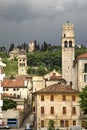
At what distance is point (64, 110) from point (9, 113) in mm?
15031

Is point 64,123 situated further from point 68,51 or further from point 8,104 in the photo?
point 68,51

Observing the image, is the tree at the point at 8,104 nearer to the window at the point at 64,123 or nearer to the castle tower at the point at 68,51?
the castle tower at the point at 68,51

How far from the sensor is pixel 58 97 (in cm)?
10981

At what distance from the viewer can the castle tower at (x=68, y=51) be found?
161 m

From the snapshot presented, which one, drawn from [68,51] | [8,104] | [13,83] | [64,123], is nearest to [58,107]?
[64,123]

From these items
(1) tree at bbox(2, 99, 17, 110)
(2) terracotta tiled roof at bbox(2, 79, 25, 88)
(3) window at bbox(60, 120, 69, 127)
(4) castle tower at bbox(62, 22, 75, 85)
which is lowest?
(3) window at bbox(60, 120, 69, 127)

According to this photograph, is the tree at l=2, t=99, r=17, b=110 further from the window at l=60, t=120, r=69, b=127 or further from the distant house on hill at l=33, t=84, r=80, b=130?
the window at l=60, t=120, r=69, b=127

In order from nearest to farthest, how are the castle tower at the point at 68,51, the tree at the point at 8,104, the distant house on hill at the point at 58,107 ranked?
the distant house on hill at the point at 58,107 → the tree at the point at 8,104 → the castle tower at the point at 68,51

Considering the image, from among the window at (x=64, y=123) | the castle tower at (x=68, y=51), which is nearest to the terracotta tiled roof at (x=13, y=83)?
the castle tower at (x=68, y=51)

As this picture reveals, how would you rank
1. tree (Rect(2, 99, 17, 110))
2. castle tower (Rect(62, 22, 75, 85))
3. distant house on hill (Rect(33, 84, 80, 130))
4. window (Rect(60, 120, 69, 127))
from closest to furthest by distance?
window (Rect(60, 120, 69, 127)) < distant house on hill (Rect(33, 84, 80, 130)) < tree (Rect(2, 99, 17, 110)) < castle tower (Rect(62, 22, 75, 85))

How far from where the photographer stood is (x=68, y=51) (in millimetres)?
164625

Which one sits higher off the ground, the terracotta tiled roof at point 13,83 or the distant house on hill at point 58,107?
the terracotta tiled roof at point 13,83

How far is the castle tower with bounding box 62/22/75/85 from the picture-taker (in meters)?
161

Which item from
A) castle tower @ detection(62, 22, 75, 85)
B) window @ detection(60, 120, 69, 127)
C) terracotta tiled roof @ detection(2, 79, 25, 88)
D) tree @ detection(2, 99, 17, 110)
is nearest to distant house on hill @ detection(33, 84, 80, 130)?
window @ detection(60, 120, 69, 127)
